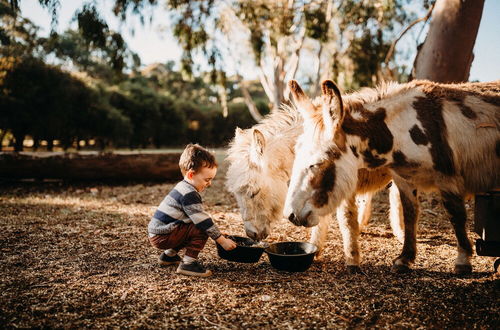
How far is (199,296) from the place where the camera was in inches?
101

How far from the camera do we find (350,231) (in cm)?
323

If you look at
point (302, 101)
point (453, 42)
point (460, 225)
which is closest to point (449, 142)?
point (460, 225)

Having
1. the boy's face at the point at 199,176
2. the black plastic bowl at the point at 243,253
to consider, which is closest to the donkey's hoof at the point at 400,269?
the black plastic bowl at the point at 243,253

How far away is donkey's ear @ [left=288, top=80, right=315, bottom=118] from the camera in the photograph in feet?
9.82

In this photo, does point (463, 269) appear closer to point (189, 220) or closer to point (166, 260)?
point (189, 220)

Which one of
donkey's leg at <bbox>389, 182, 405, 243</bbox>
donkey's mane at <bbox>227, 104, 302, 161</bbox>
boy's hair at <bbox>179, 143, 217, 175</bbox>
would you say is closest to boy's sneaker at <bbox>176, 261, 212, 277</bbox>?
boy's hair at <bbox>179, 143, 217, 175</bbox>

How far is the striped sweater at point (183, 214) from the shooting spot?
2.92 meters

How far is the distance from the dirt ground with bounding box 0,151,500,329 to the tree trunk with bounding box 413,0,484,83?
2.60 metres

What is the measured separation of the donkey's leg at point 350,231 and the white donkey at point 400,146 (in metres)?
0.45

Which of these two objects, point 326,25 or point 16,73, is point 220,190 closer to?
point 326,25

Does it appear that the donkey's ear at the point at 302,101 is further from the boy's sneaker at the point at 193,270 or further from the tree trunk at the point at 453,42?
the tree trunk at the point at 453,42

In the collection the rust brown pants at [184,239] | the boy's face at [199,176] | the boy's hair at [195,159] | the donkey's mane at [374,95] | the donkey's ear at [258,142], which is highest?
the donkey's mane at [374,95]

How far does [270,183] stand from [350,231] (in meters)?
0.98

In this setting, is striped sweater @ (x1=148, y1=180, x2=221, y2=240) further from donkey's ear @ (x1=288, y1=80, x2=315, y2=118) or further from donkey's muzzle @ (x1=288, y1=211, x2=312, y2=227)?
donkey's ear @ (x1=288, y1=80, x2=315, y2=118)
